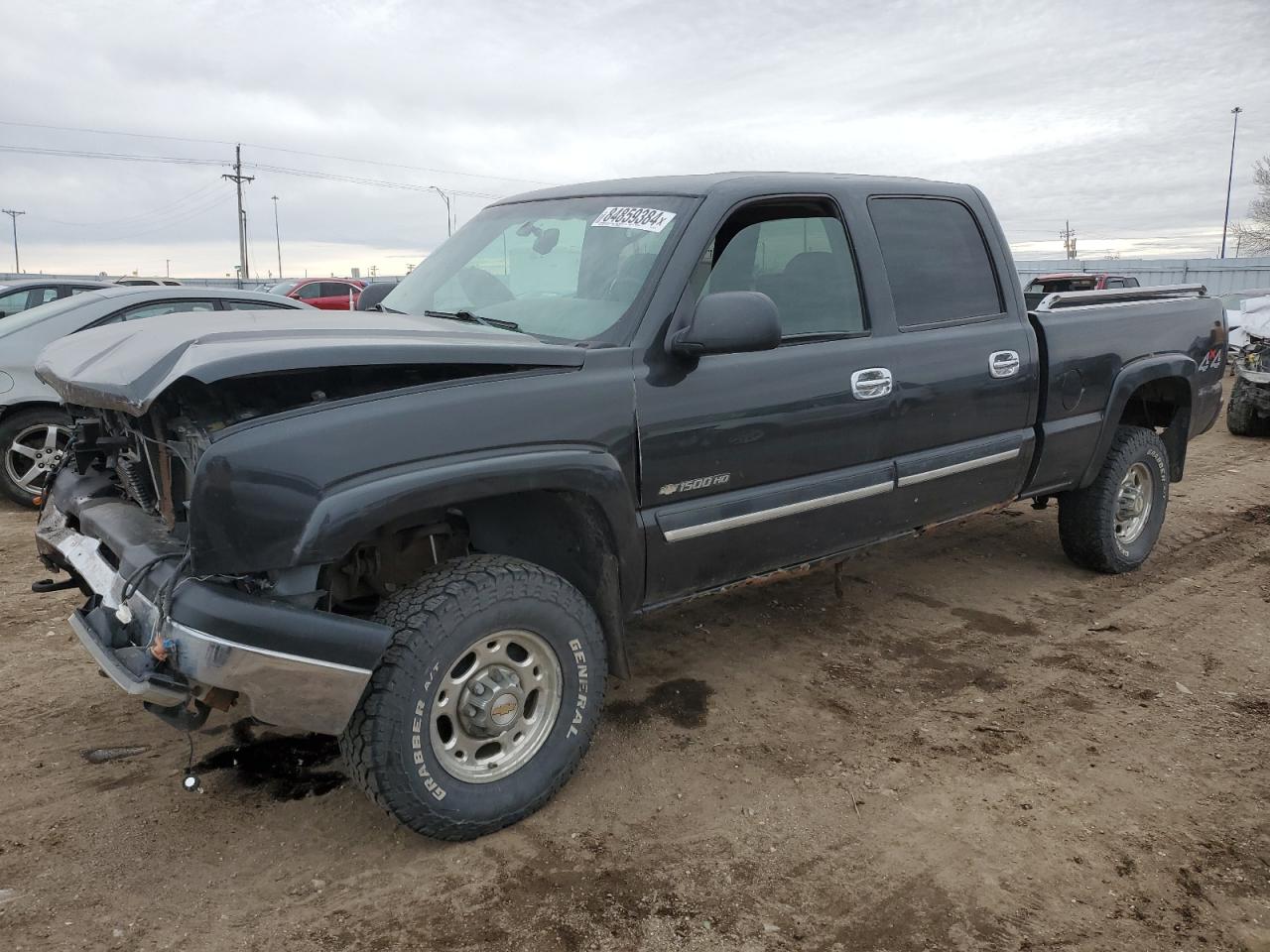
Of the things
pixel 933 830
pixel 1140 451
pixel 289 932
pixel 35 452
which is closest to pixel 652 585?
pixel 933 830

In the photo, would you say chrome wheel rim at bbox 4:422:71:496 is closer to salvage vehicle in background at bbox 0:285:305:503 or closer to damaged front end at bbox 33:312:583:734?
salvage vehicle in background at bbox 0:285:305:503

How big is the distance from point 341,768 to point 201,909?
755 millimetres

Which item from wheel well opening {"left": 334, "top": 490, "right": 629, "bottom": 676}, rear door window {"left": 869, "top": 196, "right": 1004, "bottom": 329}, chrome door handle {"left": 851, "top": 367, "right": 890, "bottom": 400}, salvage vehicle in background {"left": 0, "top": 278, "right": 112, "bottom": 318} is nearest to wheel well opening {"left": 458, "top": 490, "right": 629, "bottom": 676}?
wheel well opening {"left": 334, "top": 490, "right": 629, "bottom": 676}

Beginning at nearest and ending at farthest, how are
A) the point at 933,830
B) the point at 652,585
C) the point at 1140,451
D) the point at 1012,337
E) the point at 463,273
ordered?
1. the point at 933,830
2. the point at 652,585
3. the point at 463,273
4. the point at 1012,337
5. the point at 1140,451

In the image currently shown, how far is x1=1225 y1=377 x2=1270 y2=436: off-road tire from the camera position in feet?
33.1

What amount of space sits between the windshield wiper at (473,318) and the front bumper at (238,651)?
1339mm

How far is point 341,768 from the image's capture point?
3318 mm

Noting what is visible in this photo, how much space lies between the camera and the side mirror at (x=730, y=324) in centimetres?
302

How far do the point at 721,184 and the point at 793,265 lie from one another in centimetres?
43

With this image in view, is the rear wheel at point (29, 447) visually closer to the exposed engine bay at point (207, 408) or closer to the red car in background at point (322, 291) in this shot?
the exposed engine bay at point (207, 408)

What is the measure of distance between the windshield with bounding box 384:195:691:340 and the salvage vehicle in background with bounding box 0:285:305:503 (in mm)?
3274

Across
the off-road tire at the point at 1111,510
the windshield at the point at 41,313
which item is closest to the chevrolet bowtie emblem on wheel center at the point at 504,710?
the off-road tire at the point at 1111,510

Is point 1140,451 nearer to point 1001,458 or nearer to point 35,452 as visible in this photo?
point 1001,458

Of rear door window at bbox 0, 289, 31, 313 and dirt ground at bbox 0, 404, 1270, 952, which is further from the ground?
rear door window at bbox 0, 289, 31, 313
